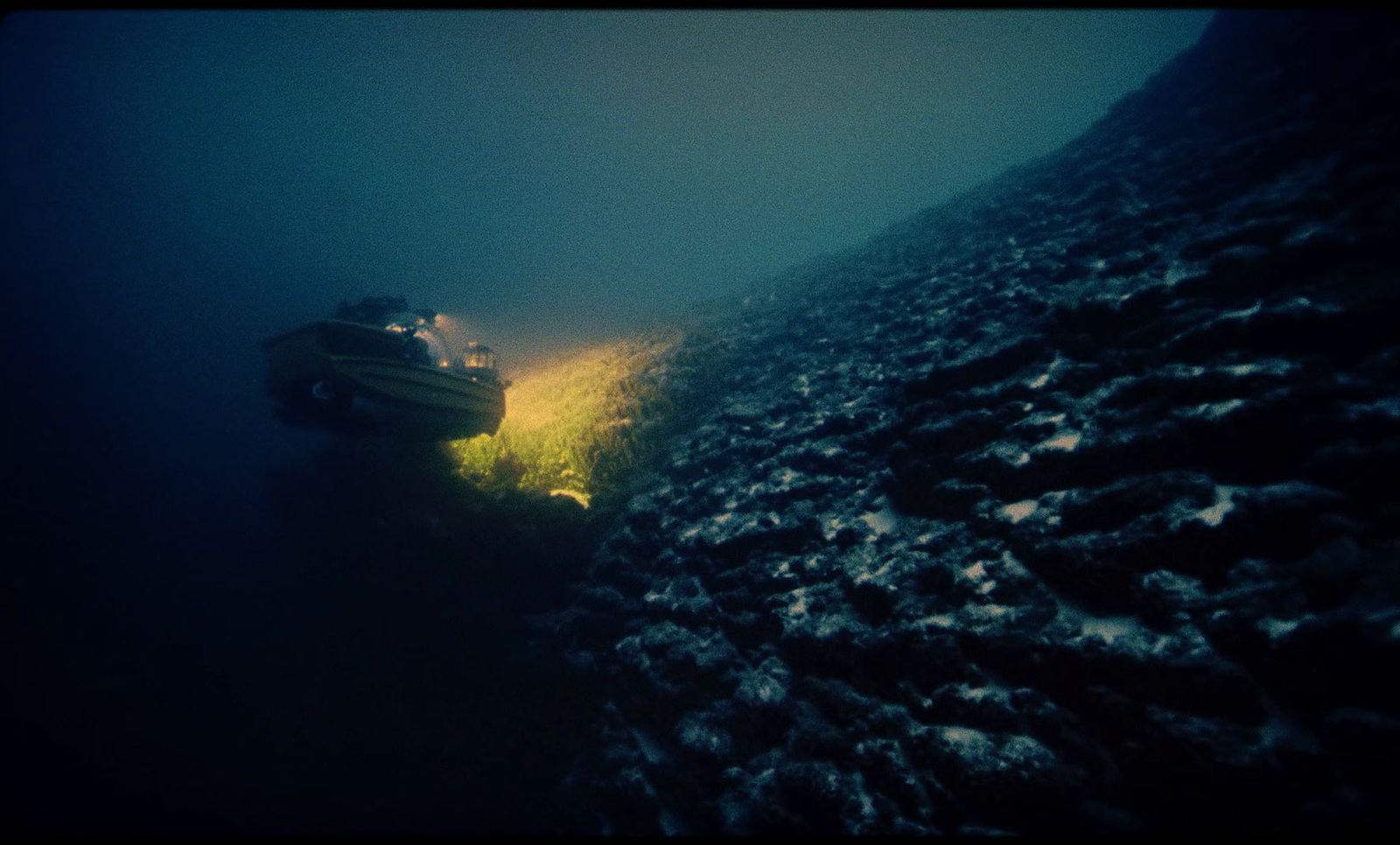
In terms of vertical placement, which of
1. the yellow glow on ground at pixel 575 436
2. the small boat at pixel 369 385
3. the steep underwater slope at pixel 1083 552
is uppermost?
the small boat at pixel 369 385

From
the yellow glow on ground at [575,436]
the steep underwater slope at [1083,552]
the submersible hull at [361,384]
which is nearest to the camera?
the steep underwater slope at [1083,552]

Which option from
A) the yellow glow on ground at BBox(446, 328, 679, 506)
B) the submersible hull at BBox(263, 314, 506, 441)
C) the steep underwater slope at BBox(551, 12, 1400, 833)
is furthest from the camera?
the yellow glow on ground at BBox(446, 328, 679, 506)

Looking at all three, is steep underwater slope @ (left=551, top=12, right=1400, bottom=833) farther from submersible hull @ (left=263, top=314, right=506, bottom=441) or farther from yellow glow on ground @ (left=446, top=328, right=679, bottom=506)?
submersible hull @ (left=263, top=314, right=506, bottom=441)

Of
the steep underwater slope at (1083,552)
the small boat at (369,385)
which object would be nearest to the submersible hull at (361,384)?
the small boat at (369,385)

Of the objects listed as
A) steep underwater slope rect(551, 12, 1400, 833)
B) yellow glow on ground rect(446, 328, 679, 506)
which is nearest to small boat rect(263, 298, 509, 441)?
yellow glow on ground rect(446, 328, 679, 506)

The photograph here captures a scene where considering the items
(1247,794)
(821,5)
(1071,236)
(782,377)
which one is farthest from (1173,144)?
(1247,794)

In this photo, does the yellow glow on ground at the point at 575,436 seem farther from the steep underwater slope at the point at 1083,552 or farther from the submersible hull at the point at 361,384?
the steep underwater slope at the point at 1083,552

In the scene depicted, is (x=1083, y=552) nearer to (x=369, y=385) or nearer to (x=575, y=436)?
(x=575, y=436)

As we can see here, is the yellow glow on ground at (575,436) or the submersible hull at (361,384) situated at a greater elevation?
the submersible hull at (361,384)
